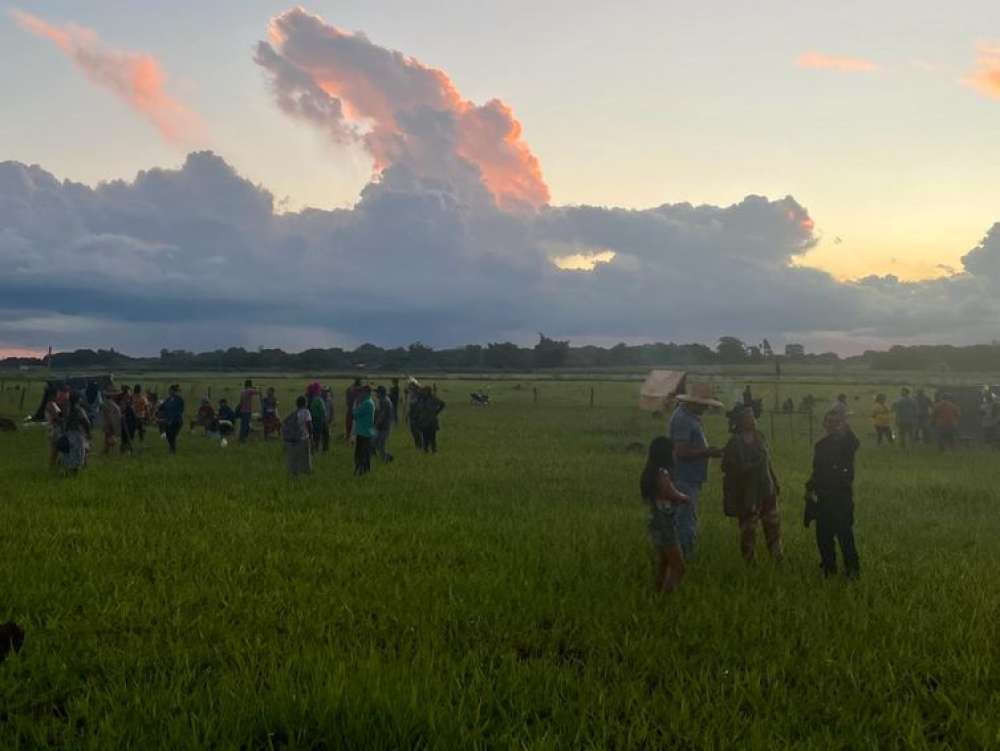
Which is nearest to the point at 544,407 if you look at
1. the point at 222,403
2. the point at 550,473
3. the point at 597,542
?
the point at 222,403

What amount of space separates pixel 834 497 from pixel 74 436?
13337 millimetres

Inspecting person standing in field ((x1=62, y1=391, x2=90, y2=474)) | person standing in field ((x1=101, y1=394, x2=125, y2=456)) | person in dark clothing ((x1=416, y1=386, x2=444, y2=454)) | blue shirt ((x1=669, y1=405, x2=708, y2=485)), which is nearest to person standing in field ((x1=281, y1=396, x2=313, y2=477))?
person standing in field ((x1=62, y1=391, x2=90, y2=474))

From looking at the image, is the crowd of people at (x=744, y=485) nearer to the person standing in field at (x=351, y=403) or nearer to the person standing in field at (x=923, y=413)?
the person standing in field at (x=351, y=403)

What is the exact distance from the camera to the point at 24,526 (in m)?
10.7

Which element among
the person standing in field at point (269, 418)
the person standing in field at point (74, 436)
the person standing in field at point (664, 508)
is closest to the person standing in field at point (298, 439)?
the person standing in field at point (74, 436)

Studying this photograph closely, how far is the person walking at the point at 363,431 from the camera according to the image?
1641 cm

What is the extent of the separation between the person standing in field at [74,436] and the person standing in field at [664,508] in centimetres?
1198

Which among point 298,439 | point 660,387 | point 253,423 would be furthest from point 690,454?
point 660,387

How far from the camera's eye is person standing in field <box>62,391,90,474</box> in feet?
51.9

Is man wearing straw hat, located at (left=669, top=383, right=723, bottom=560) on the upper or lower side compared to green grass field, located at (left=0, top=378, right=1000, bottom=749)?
upper

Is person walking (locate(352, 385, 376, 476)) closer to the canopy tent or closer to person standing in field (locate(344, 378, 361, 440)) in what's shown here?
person standing in field (locate(344, 378, 361, 440))

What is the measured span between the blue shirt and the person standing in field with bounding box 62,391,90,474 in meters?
11.5

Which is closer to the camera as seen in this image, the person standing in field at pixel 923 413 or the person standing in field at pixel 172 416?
the person standing in field at pixel 172 416

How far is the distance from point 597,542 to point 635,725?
527cm
